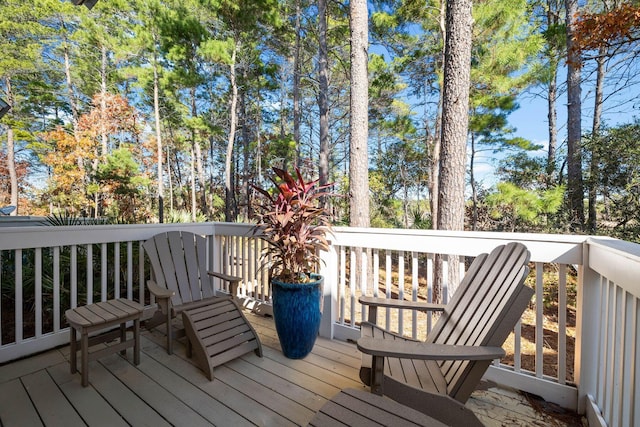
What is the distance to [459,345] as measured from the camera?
4.50 ft

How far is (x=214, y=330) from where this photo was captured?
7.34 feet

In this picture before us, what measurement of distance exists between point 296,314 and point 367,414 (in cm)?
128

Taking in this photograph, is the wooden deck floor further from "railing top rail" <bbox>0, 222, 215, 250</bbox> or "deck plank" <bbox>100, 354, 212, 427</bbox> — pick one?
"railing top rail" <bbox>0, 222, 215, 250</bbox>

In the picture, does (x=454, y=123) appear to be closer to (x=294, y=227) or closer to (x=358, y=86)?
(x=358, y=86)

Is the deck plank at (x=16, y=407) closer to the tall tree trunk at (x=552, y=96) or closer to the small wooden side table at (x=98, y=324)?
the small wooden side table at (x=98, y=324)

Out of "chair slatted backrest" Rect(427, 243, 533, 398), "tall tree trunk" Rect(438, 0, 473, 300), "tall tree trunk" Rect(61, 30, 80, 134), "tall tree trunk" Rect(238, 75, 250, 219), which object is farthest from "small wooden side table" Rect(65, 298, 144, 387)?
"tall tree trunk" Rect(61, 30, 80, 134)

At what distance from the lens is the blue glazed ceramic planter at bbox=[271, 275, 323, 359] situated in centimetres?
225

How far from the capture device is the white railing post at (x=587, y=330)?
5.48 ft

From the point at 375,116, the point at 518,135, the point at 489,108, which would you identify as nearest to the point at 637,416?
the point at 489,108

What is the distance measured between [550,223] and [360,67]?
4775 millimetres

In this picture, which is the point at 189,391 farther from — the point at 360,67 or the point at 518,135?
the point at 518,135

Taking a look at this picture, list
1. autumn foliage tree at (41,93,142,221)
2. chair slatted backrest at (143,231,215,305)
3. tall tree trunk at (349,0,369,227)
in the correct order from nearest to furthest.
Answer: chair slatted backrest at (143,231,215,305)
tall tree trunk at (349,0,369,227)
autumn foliage tree at (41,93,142,221)

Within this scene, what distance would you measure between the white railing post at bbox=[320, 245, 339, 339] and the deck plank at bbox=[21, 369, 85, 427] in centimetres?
178

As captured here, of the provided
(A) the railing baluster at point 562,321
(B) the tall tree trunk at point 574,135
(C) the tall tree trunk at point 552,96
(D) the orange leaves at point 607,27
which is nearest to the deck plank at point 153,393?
(A) the railing baluster at point 562,321
